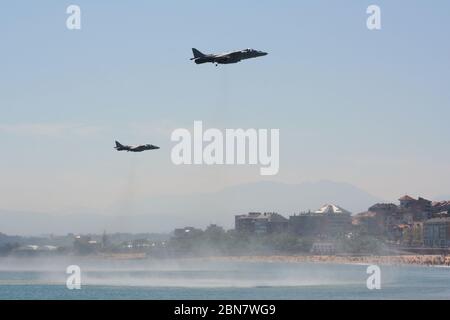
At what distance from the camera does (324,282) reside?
185625 mm
